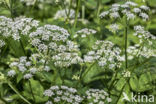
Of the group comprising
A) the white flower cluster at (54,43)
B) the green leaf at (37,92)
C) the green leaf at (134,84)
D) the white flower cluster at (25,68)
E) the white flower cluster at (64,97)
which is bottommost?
the green leaf at (37,92)

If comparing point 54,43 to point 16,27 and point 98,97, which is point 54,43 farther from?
point 98,97

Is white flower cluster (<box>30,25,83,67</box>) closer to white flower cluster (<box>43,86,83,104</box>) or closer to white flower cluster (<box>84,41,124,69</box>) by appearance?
white flower cluster (<box>84,41,124,69</box>)

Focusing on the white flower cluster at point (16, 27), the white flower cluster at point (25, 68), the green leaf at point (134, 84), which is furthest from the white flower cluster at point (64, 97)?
the green leaf at point (134, 84)

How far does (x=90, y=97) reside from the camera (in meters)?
3.66

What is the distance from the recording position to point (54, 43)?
3520 mm

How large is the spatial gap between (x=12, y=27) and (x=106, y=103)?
172 cm

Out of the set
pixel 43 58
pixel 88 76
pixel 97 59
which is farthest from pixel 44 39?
pixel 88 76

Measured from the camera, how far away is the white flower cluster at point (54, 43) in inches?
138

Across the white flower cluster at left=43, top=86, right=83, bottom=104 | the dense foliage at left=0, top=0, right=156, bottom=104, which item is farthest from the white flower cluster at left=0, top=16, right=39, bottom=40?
the white flower cluster at left=43, top=86, right=83, bottom=104

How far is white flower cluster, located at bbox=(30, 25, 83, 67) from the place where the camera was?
3.50m

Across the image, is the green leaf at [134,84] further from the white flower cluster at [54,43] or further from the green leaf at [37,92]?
the green leaf at [37,92]

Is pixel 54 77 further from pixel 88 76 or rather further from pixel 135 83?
pixel 135 83

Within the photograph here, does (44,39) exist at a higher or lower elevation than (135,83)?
higher

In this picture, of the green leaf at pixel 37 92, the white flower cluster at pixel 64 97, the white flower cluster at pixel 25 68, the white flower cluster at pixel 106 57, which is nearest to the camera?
the white flower cluster at pixel 64 97
